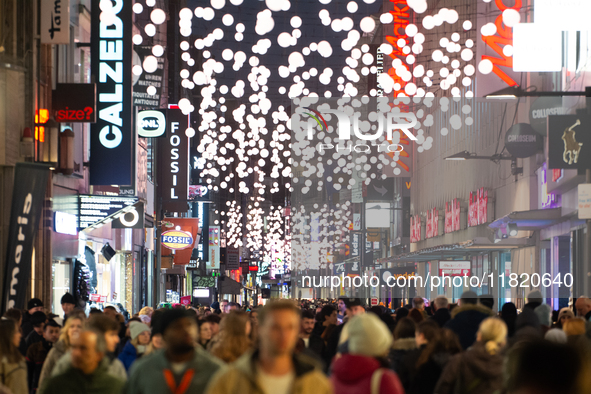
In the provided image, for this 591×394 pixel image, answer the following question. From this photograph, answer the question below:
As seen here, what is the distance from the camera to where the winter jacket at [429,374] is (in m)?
7.11

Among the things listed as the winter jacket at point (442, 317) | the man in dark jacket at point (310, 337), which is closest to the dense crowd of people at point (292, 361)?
the man in dark jacket at point (310, 337)

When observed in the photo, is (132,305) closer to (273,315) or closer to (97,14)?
(97,14)

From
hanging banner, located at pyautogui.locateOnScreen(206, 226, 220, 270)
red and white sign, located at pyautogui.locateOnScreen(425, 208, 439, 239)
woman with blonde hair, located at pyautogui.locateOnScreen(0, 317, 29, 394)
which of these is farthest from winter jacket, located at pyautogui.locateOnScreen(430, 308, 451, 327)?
hanging banner, located at pyautogui.locateOnScreen(206, 226, 220, 270)

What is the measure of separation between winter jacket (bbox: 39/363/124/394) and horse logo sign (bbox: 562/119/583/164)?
1814 centimetres

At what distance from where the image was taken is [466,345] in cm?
961

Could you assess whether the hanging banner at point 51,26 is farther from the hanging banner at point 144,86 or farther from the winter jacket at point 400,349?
the winter jacket at point 400,349

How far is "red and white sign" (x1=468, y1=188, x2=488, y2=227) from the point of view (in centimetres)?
3975

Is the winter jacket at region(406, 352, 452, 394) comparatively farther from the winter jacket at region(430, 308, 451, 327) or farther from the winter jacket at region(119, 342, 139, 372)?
the winter jacket at region(430, 308, 451, 327)

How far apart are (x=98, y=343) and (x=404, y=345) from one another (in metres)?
3.37

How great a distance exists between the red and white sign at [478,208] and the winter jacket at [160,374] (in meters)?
35.4

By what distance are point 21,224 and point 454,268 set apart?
23.2 meters

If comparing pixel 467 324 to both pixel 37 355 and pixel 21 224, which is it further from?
pixel 21 224

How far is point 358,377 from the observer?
4.84 meters

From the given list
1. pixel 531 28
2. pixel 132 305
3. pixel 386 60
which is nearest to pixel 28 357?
pixel 531 28
